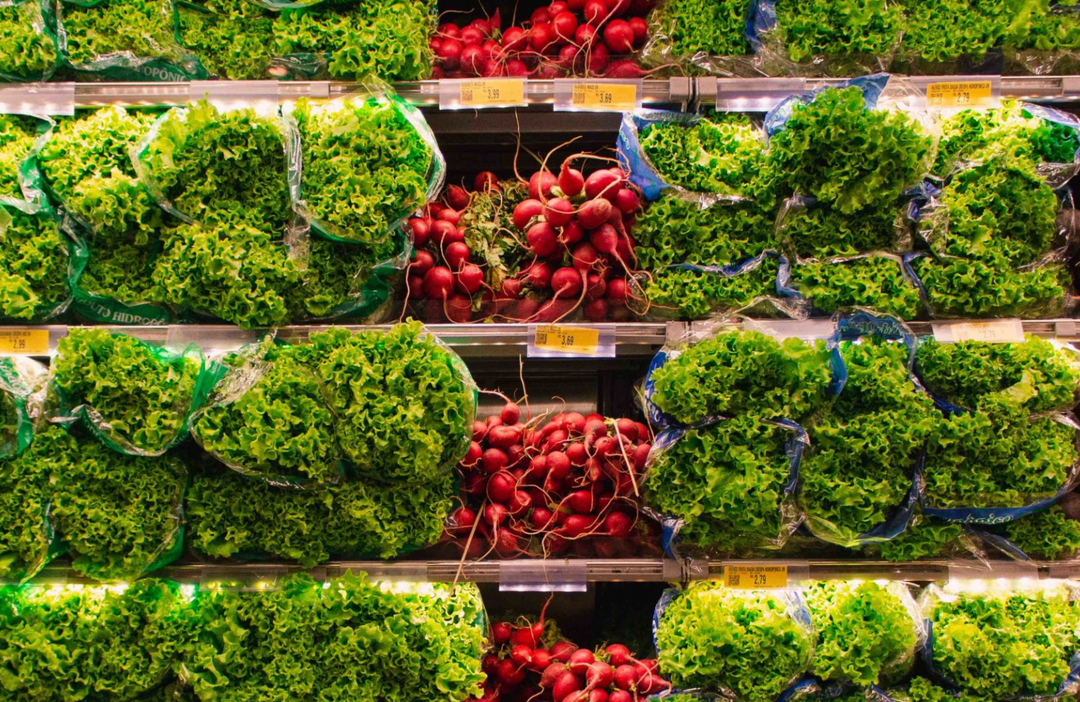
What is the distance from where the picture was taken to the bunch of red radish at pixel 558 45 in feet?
10.1

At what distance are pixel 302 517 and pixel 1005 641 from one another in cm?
247

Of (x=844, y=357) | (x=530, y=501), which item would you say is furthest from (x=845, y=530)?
(x=530, y=501)

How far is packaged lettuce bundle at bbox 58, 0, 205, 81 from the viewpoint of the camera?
2.81 meters

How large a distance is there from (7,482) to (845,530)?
289cm

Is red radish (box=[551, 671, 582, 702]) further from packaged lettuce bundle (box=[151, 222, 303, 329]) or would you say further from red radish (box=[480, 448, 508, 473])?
packaged lettuce bundle (box=[151, 222, 303, 329])

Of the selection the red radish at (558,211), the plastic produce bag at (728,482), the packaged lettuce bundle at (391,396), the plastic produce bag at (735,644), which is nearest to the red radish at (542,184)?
the red radish at (558,211)

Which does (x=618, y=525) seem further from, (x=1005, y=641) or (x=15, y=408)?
(x=15, y=408)

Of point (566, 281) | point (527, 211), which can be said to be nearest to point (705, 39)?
point (527, 211)

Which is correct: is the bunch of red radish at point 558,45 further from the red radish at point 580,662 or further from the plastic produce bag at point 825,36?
the red radish at point 580,662

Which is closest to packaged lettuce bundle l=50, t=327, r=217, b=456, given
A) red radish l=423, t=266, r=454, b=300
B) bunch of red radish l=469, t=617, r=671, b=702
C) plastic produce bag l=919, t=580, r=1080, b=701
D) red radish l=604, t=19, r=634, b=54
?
red radish l=423, t=266, r=454, b=300

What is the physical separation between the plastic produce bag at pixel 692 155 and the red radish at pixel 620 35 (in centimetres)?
34

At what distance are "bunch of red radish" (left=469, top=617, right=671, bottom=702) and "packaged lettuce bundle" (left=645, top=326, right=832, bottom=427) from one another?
975mm

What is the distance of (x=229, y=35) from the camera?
289 cm

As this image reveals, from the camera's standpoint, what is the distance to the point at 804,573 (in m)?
2.73
